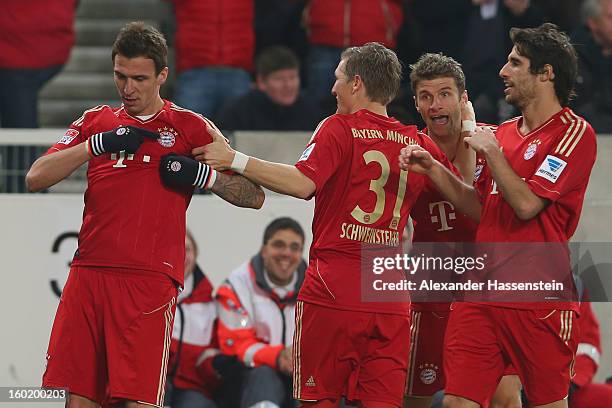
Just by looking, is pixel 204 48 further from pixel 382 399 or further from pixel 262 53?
pixel 382 399

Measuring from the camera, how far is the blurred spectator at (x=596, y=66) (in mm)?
10469

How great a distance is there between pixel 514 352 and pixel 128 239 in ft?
6.68

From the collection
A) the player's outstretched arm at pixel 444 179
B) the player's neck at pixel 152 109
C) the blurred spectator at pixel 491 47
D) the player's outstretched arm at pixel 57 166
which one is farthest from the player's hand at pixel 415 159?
the blurred spectator at pixel 491 47

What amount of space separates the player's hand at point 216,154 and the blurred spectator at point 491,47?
3985mm

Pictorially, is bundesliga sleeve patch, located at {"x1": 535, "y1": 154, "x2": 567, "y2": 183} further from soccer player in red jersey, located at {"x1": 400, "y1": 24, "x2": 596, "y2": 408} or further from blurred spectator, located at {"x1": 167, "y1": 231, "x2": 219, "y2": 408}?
blurred spectator, located at {"x1": 167, "y1": 231, "x2": 219, "y2": 408}

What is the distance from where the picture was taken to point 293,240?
9328mm

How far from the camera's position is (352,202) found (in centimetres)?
673

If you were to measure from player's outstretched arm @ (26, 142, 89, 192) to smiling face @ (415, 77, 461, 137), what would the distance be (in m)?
1.93

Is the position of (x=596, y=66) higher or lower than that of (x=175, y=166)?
higher

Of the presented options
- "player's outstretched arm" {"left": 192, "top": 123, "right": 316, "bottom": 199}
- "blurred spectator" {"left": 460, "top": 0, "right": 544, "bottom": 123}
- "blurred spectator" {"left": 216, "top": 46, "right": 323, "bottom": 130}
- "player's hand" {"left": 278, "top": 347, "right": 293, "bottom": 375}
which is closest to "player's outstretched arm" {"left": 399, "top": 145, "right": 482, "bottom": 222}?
"player's outstretched arm" {"left": 192, "top": 123, "right": 316, "bottom": 199}

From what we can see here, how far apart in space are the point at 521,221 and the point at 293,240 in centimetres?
291

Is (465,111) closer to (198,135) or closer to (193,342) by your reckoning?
(198,135)

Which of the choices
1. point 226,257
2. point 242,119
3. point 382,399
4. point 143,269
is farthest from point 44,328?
point 382,399

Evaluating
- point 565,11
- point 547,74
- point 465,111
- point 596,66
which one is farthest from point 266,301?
point 565,11
